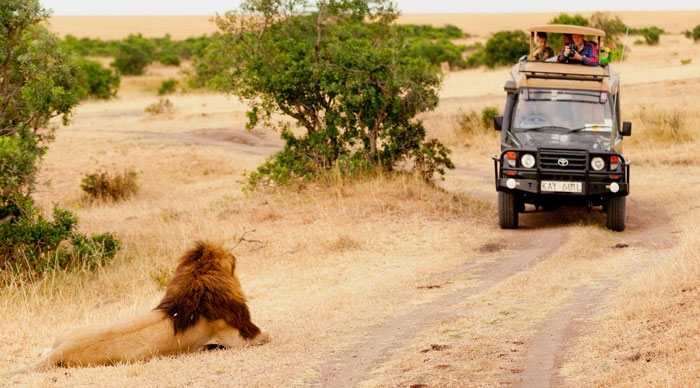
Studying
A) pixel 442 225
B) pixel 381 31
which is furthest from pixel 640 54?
pixel 442 225

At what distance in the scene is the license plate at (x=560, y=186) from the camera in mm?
11914

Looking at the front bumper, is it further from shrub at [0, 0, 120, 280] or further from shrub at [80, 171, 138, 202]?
shrub at [80, 171, 138, 202]

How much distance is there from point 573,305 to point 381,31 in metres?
9.80

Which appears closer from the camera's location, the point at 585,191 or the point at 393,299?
the point at 393,299

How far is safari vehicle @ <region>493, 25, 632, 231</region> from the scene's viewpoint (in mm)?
11898

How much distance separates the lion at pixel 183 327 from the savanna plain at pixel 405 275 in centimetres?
18

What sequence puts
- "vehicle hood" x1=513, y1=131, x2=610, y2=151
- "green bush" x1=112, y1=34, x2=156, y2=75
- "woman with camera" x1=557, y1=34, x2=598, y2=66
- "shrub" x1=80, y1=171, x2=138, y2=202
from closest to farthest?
"vehicle hood" x1=513, y1=131, x2=610, y2=151 → "woman with camera" x1=557, y1=34, x2=598, y2=66 → "shrub" x1=80, y1=171, x2=138, y2=202 → "green bush" x1=112, y1=34, x2=156, y2=75

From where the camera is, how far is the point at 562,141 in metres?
12.3

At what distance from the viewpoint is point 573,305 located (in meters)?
7.69

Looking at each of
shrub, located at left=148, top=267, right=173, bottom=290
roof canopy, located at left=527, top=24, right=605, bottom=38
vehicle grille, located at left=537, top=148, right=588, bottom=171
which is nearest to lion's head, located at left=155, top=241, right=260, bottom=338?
shrub, located at left=148, top=267, right=173, bottom=290

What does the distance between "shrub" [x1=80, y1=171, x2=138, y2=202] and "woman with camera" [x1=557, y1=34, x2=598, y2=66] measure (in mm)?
9978

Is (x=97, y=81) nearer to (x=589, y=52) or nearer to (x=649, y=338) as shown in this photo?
(x=589, y=52)

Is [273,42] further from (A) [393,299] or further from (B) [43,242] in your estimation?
(A) [393,299]

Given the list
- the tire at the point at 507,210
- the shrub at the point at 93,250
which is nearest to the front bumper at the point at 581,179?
the tire at the point at 507,210
